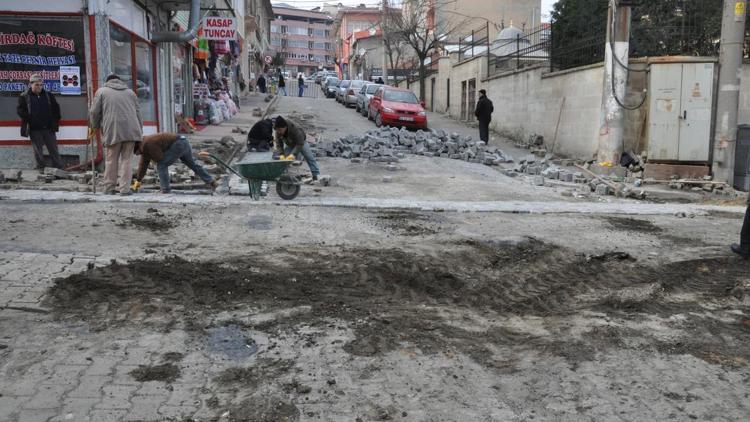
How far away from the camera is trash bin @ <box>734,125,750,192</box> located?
14.4 meters

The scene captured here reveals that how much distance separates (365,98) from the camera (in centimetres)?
2988

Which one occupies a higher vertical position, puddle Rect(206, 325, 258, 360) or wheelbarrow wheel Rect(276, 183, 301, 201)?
wheelbarrow wheel Rect(276, 183, 301, 201)

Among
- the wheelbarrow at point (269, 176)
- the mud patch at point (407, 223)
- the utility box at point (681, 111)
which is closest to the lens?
the mud patch at point (407, 223)

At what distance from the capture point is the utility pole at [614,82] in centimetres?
1518

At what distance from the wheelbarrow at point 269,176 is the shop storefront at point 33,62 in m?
4.63

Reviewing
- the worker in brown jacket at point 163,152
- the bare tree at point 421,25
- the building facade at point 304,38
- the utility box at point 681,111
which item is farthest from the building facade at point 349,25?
the worker in brown jacket at point 163,152

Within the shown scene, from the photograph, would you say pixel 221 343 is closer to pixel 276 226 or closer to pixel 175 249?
pixel 175 249

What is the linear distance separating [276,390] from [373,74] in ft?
196

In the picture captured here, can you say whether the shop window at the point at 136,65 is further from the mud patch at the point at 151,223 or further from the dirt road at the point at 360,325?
the dirt road at the point at 360,325

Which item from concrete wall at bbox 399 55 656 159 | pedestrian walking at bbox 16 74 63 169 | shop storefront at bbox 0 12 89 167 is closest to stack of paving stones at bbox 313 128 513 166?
concrete wall at bbox 399 55 656 159

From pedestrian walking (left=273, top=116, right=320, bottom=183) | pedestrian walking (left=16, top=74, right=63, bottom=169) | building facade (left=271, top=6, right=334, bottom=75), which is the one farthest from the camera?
building facade (left=271, top=6, right=334, bottom=75)

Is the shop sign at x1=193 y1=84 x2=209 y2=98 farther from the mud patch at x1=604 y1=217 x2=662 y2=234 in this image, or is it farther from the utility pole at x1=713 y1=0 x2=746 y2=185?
the mud patch at x1=604 y1=217 x2=662 y2=234

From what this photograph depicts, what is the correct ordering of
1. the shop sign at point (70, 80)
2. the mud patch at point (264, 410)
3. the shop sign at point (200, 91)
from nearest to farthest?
the mud patch at point (264, 410)
the shop sign at point (70, 80)
the shop sign at point (200, 91)

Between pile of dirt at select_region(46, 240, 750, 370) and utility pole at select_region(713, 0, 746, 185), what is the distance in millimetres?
8036
